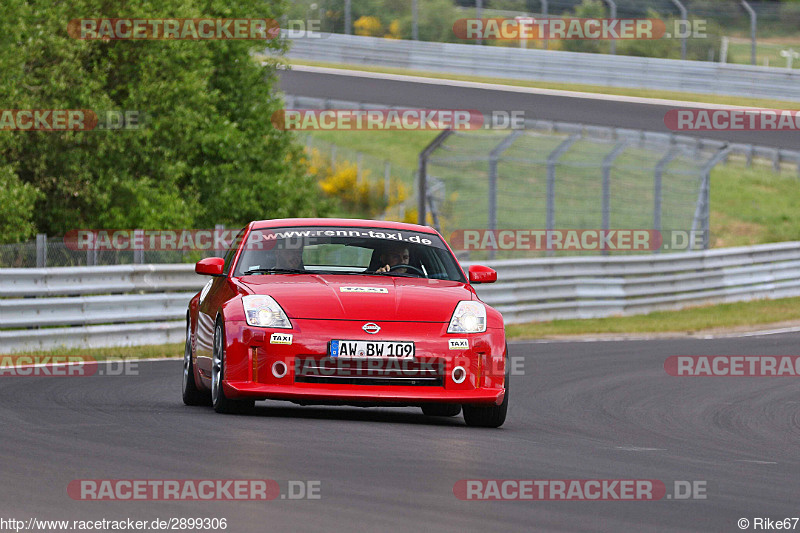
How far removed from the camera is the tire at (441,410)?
1015 cm

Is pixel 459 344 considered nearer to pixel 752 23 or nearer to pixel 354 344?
pixel 354 344

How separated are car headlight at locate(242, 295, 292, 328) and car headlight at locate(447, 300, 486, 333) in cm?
104

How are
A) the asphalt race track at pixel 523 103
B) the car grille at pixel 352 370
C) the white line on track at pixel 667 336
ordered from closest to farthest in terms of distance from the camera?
the car grille at pixel 352 370 → the white line on track at pixel 667 336 → the asphalt race track at pixel 523 103

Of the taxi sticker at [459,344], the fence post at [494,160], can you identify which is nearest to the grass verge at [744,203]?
the fence post at [494,160]

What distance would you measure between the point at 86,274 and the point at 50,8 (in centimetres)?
794

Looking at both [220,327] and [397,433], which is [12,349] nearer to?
[220,327]

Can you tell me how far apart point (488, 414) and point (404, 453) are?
75.4 inches

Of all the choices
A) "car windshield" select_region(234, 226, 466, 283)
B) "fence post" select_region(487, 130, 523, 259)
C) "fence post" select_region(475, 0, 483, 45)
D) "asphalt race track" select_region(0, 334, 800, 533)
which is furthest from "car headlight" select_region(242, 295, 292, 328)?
"fence post" select_region(475, 0, 483, 45)

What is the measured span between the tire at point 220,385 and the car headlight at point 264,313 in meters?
0.27

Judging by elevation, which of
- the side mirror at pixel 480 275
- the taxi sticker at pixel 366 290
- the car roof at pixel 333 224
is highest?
the car roof at pixel 333 224

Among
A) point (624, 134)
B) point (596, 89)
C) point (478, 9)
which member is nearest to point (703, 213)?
point (624, 134)

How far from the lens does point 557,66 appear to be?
41.8 meters

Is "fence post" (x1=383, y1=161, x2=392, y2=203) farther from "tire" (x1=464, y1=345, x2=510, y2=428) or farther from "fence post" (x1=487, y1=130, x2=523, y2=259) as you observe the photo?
"tire" (x1=464, y1=345, x2=510, y2=428)

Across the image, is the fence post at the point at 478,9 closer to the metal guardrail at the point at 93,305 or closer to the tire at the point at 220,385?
the metal guardrail at the point at 93,305
